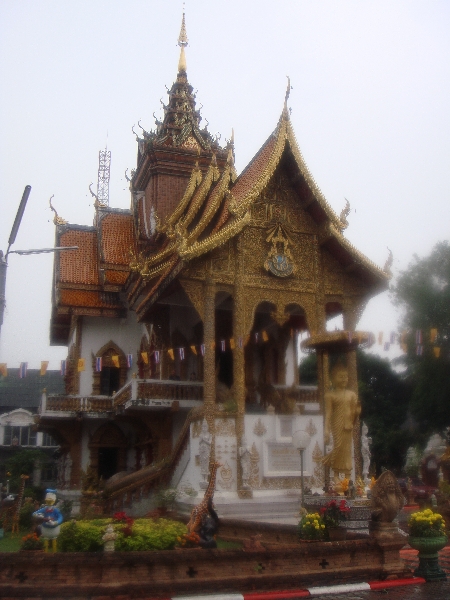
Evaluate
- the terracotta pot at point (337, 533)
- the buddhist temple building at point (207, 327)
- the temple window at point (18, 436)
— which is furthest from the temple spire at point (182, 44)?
the temple window at point (18, 436)

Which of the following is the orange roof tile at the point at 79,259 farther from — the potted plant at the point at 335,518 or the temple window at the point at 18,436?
the temple window at the point at 18,436

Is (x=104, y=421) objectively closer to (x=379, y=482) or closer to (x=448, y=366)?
(x=379, y=482)

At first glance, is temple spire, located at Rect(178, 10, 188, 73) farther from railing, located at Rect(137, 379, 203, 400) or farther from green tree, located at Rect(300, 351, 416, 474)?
green tree, located at Rect(300, 351, 416, 474)

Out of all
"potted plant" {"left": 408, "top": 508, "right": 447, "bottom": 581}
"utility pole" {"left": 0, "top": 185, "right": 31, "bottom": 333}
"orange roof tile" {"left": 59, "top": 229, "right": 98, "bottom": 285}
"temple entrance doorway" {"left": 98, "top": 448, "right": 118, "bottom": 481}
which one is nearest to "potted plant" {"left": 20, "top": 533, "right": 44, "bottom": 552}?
"utility pole" {"left": 0, "top": 185, "right": 31, "bottom": 333}

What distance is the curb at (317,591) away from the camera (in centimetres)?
726

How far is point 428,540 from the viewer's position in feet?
26.9

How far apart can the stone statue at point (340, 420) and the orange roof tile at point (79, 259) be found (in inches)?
466

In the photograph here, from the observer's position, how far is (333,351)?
12.4m

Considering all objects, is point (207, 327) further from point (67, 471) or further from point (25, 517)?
point (67, 471)

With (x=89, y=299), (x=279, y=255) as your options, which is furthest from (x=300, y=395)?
(x=89, y=299)

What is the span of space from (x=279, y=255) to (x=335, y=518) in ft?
24.1

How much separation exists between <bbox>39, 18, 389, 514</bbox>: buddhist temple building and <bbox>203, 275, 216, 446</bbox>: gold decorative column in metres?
0.02

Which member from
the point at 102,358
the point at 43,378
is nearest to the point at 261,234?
the point at 102,358

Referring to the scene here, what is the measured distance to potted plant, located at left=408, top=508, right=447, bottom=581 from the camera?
823cm
